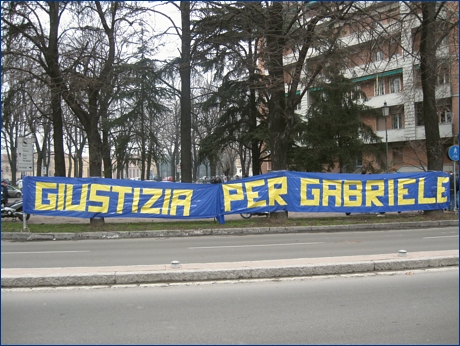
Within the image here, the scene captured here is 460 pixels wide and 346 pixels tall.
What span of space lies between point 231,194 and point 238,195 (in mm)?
292

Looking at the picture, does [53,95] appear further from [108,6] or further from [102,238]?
[102,238]

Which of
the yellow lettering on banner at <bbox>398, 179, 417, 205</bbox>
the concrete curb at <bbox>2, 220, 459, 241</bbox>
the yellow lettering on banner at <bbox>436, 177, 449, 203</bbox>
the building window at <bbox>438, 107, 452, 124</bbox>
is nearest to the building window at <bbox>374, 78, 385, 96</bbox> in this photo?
the building window at <bbox>438, 107, 452, 124</bbox>

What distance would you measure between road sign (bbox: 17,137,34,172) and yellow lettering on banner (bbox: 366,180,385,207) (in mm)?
13880

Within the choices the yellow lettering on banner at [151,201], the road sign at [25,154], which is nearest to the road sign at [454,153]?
the yellow lettering on banner at [151,201]

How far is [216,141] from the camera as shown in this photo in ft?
86.7

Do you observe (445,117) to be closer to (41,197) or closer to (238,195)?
(238,195)

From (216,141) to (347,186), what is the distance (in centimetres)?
1227

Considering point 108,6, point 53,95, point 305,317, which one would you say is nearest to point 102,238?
point 53,95

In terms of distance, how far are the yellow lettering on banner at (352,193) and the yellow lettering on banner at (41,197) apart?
11.8m

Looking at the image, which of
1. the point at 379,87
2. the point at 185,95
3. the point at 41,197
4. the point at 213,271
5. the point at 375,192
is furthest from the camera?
the point at 379,87

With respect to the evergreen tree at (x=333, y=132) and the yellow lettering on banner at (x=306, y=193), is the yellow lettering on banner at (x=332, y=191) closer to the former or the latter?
the yellow lettering on banner at (x=306, y=193)

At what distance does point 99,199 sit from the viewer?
14.6m

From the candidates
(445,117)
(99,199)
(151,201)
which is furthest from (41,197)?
(445,117)

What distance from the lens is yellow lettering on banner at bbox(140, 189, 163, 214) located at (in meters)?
14.9
